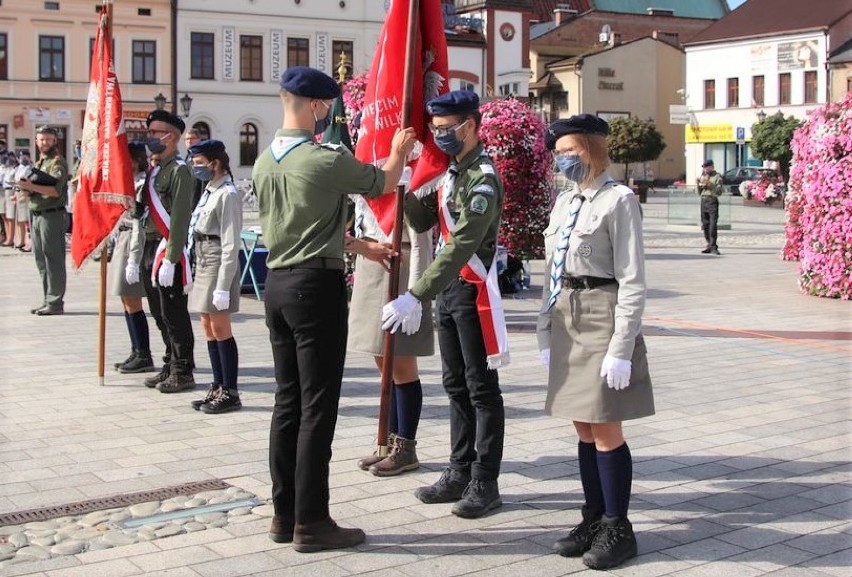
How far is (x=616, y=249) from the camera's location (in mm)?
5023

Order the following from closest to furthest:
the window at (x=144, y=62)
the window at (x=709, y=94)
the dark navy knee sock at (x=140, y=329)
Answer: the dark navy knee sock at (x=140, y=329)
the window at (x=144, y=62)
the window at (x=709, y=94)

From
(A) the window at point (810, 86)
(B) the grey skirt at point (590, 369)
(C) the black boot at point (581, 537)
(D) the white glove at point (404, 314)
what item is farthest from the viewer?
(A) the window at point (810, 86)

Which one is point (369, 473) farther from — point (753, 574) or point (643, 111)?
point (643, 111)

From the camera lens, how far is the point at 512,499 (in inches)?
238

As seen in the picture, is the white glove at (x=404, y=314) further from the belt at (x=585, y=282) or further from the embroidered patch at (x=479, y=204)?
the belt at (x=585, y=282)

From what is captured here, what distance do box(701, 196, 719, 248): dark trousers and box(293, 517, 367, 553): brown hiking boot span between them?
1883 cm

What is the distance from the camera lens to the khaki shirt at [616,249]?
Result: 4926mm

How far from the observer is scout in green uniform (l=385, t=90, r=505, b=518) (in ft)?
18.3

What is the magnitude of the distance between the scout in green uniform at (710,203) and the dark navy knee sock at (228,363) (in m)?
16.4

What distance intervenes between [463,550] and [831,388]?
5.00m

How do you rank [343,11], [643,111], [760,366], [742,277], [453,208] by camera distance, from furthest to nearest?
1. [643,111]
2. [343,11]
3. [742,277]
4. [760,366]
5. [453,208]

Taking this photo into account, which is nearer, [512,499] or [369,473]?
[512,499]

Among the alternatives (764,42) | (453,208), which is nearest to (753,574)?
(453,208)

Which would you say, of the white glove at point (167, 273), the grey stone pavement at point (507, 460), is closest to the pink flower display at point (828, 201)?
the grey stone pavement at point (507, 460)
